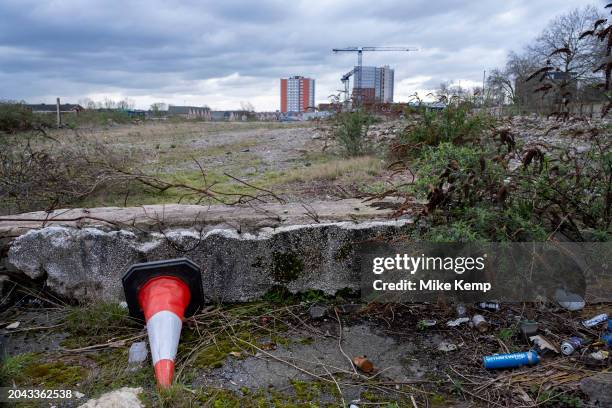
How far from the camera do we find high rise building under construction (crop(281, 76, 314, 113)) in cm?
5238

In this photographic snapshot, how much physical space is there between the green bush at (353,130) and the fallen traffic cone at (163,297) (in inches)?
249

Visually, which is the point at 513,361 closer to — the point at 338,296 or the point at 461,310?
the point at 461,310

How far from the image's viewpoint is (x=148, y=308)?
2.24 meters

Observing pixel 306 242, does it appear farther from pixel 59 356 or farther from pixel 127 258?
pixel 59 356

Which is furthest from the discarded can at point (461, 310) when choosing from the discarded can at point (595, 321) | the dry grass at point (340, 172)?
the dry grass at point (340, 172)

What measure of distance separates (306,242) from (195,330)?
771 millimetres

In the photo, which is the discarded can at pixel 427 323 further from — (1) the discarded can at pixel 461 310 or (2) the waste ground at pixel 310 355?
(1) the discarded can at pixel 461 310

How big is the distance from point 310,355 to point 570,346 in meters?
1.18

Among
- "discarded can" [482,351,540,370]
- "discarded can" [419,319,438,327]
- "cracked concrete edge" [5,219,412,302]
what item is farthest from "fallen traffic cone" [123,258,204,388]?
"discarded can" [482,351,540,370]

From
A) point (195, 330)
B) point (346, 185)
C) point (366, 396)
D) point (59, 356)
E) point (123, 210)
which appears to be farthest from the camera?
point (346, 185)

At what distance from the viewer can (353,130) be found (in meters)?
8.41

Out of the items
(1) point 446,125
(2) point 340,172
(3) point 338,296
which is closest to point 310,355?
(3) point 338,296

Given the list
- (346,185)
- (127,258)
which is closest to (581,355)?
(127,258)

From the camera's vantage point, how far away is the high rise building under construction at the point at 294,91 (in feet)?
172
